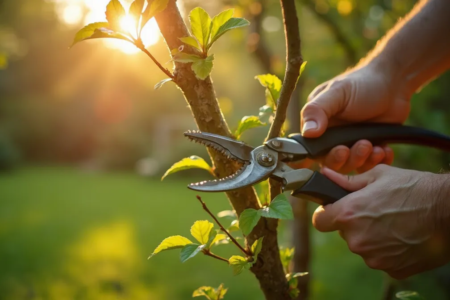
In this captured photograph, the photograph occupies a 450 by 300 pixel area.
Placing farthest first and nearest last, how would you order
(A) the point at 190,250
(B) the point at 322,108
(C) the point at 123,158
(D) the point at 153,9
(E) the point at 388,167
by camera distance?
(C) the point at 123,158
(B) the point at 322,108
(E) the point at 388,167
(A) the point at 190,250
(D) the point at 153,9

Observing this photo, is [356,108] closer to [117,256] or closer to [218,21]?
[218,21]

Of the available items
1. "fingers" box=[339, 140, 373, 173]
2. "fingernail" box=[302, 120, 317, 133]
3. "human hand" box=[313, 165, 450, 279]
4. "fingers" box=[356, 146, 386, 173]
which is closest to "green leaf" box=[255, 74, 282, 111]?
"fingernail" box=[302, 120, 317, 133]

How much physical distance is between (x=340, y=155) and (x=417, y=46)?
615 millimetres

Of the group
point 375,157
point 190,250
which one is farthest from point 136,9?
point 375,157

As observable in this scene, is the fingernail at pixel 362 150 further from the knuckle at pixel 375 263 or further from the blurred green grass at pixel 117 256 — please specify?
the blurred green grass at pixel 117 256

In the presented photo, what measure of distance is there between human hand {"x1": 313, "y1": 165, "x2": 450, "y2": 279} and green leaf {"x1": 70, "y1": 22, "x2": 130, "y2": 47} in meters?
0.78

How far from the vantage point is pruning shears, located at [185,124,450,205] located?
1129 mm

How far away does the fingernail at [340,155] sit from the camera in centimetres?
156

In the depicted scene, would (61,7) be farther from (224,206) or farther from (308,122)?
(308,122)

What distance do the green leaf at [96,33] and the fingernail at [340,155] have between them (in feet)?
2.96

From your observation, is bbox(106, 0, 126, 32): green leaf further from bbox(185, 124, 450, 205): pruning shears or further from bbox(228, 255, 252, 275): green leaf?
bbox(228, 255, 252, 275): green leaf

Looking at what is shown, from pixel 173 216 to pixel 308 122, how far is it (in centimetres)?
525

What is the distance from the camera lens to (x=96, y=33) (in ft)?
3.09

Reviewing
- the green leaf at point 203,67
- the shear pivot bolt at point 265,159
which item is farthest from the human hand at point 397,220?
the green leaf at point 203,67
